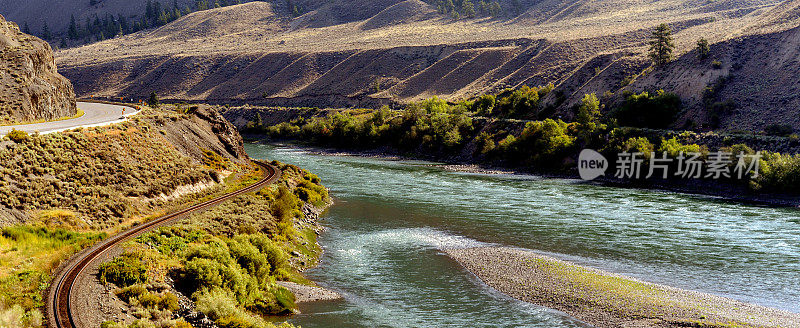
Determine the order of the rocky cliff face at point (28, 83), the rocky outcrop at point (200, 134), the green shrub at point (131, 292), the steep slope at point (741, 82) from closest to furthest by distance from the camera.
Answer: the green shrub at point (131, 292) → the rocky cliff face at point (28, 83) → the rocky outcrop at point (200, 134) → the steep slope at point (741, 82)

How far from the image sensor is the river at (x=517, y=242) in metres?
27.0

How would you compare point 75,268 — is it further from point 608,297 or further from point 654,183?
point 654,183

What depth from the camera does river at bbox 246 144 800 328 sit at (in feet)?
88.7

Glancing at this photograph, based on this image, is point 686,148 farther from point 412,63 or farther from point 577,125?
point 412,63

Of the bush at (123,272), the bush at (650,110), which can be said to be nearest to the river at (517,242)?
the bush at (123,272)

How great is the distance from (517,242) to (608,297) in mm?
10964

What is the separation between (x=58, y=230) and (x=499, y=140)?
64676 millimetres

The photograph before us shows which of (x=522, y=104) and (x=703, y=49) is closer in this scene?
(x=703, y=49)

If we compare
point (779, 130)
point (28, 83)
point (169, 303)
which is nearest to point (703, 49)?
point (779, 130)

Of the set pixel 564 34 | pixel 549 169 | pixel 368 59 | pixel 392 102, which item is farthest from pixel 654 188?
pixel 368 59

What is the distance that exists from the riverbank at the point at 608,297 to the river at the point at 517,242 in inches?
42.8

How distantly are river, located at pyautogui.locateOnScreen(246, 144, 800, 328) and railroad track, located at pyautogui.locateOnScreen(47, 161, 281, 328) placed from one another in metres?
8.57

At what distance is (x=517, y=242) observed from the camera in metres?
38.7

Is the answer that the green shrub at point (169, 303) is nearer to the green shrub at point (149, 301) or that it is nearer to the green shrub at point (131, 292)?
the green shrub at point (149, 301)
